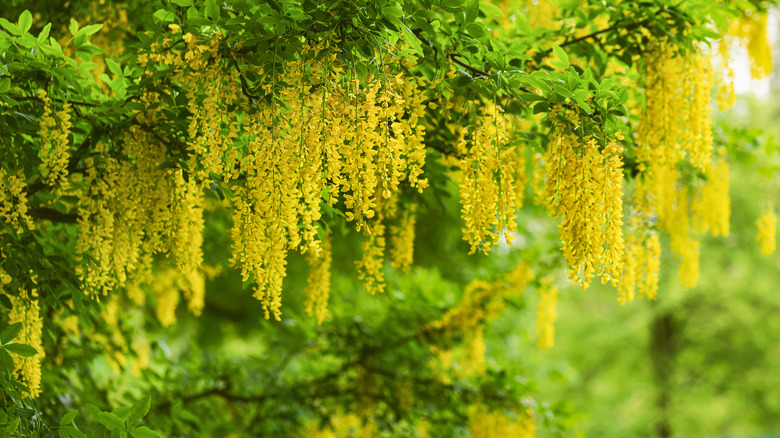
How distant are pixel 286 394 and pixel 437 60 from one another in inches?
149

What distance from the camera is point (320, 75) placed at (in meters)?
2.48

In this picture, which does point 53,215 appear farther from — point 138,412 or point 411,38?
point 411,38

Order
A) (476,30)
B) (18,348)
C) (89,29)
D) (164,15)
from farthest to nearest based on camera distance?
(89,29) < (164,15) < (476,30) < (18,348)

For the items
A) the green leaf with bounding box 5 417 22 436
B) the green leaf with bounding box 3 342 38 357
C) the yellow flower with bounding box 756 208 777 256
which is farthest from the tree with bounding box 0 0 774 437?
the yellow flower with bounding box 756 208 777 256

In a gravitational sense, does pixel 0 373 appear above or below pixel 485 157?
below

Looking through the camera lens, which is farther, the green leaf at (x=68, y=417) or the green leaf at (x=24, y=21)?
the green leaf at (x=24, y=21)

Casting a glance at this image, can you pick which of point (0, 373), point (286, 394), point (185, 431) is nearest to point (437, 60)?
point (0, 373)

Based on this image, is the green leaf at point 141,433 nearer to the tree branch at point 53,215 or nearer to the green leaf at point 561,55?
the tree branch at point 53,215

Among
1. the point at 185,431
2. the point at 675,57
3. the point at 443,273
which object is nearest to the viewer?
the point at 675,57

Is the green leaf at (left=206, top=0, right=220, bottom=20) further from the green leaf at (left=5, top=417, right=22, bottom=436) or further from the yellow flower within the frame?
the yellow flower

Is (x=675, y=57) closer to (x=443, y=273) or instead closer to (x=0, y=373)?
(x=0, y=373)

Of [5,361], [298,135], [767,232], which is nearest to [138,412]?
[5,361]

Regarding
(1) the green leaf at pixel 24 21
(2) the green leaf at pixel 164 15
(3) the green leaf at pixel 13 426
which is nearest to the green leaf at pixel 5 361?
(3) the green leaf at pixel 13 426

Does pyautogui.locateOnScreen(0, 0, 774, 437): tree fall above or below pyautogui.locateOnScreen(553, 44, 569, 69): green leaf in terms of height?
below
